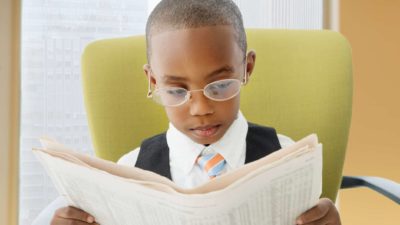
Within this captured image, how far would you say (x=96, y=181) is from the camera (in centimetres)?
62

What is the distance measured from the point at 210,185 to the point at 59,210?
0.91 feet

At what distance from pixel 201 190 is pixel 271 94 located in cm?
58

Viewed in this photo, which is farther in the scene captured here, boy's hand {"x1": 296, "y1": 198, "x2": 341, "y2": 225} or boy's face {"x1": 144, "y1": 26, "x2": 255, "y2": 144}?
boy's face {"x1": 144, "y1": 26, "x2": 255, "y2": 144}

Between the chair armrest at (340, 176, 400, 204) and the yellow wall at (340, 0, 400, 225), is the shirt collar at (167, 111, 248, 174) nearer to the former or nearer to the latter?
the chair armrest at (340, 176, 400, 204)

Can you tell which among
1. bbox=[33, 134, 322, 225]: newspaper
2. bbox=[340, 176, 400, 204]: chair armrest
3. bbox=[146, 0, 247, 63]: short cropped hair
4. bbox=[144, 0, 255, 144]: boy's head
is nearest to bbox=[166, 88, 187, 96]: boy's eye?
bbox=[144, 0, 255, 144]: boy's head

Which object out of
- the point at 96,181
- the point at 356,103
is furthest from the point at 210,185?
the point at 356,103

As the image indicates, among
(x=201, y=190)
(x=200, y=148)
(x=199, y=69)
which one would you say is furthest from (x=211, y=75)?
(x=201, y=190)

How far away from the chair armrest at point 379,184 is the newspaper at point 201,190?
301mm

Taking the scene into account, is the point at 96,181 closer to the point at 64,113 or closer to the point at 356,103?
the point at 64,113

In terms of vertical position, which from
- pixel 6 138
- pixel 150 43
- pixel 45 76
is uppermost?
pixel 150 43

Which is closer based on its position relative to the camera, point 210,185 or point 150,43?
point 210,185

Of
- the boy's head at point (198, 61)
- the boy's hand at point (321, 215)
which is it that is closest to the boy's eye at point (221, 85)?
the boy's head at point (198, 61)

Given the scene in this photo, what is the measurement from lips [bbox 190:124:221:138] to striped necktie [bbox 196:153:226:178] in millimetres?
69

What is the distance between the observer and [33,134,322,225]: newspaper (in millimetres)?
561
